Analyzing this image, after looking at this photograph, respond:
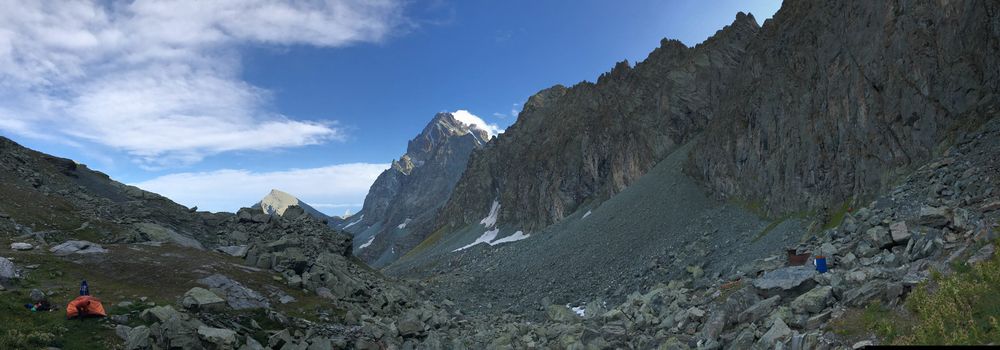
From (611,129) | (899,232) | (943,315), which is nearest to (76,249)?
(943,315)

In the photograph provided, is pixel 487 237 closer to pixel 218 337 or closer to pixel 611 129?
pixel 611 129

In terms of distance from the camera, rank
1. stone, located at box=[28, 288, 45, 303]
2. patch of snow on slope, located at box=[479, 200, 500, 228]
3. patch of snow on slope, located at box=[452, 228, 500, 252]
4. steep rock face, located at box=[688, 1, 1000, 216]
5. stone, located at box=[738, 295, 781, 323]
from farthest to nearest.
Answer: patch of snow on slope, located at box=[479, 200, 500, 228] < patch of snow on slope, located at box=[452, 228, 500, 252] < steep rock face, located at box=[688, 1, 1000, 216] < stone, located at box=[28, 288, 45, 303] < stone, located at box=[738, 295, 781, 323]

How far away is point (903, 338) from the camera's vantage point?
1233cm

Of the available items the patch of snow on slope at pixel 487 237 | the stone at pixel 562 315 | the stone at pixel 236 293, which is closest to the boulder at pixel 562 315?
the stone at pixel 562 315

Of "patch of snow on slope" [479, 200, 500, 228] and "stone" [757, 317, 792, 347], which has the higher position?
"patch of snow on slope" [479, 200, 500, 228]

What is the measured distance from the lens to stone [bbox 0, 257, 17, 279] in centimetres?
2242

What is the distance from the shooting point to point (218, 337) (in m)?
21.3

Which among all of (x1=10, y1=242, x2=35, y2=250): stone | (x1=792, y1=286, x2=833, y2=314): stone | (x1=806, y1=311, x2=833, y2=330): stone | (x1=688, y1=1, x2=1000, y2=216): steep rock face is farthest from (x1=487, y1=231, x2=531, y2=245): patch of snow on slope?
(x1=806, y1=311, x2=833, y2=330): stone

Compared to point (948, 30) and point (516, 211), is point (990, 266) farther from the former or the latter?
point (516, 211)

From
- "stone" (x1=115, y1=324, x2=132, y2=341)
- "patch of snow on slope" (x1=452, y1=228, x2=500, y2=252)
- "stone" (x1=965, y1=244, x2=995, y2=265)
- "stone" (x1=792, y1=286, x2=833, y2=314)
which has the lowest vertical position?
"patch of snow on slope" (x1=452, y1=228, x2=500, y2=252)

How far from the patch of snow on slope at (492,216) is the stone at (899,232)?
123604 millimetres

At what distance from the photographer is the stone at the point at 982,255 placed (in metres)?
14.4

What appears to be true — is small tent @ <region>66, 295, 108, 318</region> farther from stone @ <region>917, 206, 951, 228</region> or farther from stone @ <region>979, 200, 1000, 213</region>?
stone @ <region>979, 200, 1000, 213</region>

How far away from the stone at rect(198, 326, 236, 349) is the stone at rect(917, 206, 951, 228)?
104ft
